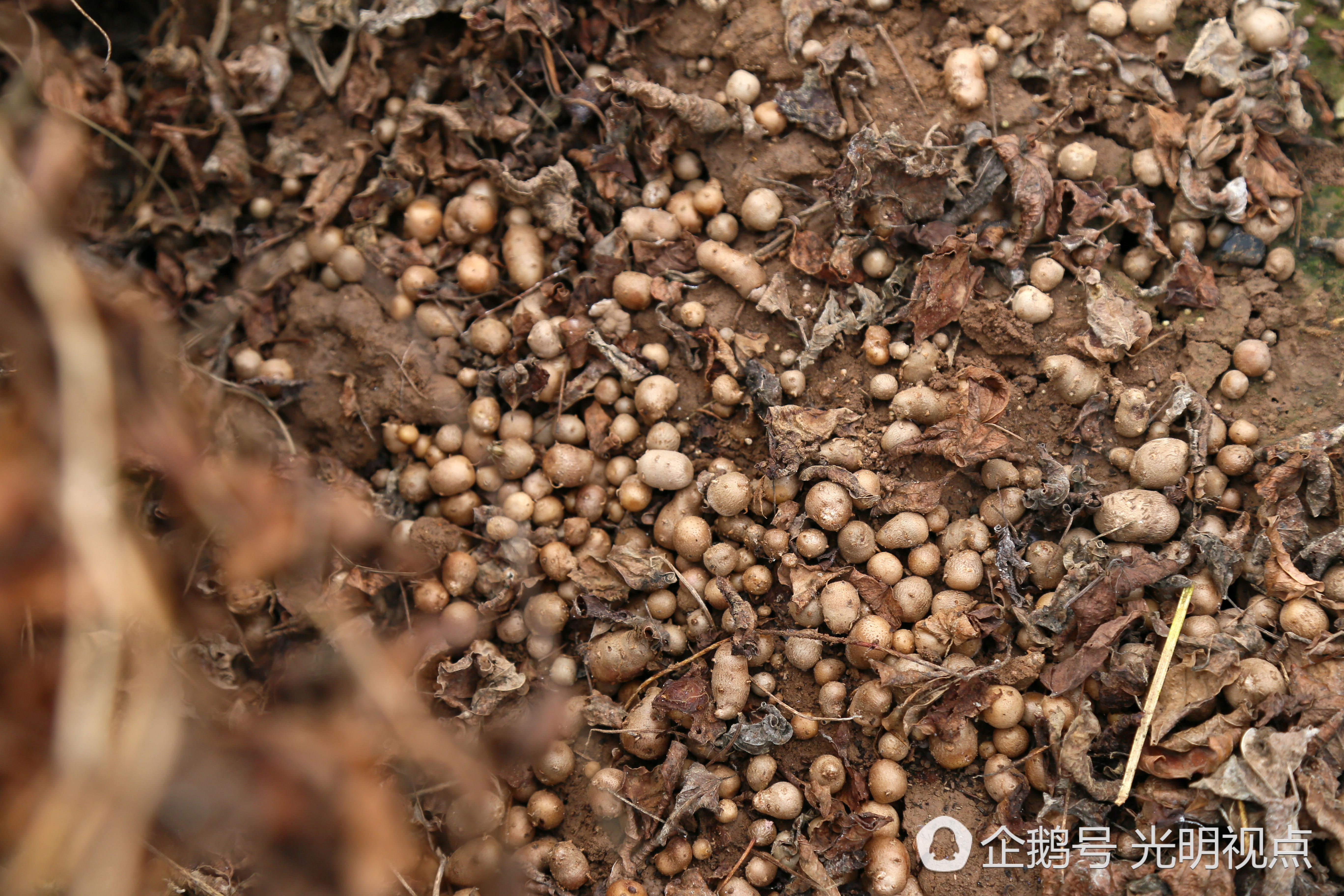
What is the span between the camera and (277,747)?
1.83 m

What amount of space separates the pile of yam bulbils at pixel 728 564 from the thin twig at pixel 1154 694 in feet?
0.23

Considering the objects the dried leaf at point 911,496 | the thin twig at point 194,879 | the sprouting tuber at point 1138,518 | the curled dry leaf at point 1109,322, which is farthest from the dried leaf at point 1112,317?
the thin twig at point 194,879

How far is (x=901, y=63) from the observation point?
12.1ft

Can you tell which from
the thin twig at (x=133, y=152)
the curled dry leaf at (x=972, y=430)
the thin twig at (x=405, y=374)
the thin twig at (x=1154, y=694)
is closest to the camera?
the thin twig at (x=1154, y=694)

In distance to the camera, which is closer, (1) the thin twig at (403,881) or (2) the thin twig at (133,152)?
(1) the thin twig at (403,881)

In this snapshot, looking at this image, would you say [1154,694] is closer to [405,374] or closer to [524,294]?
[524,294]

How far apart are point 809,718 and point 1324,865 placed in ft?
5.35

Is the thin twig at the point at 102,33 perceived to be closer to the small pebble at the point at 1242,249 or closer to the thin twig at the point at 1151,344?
the thin twig at the point at 1151,344

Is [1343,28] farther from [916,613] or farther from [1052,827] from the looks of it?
[1052,827]

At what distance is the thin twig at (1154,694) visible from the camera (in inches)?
113

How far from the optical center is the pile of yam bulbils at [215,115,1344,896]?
305 centimetres

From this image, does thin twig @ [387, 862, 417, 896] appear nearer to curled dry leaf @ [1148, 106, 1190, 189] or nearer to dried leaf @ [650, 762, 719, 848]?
dried leaf @ [650, 762, 719, 848]

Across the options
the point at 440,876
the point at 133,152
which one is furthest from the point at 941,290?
the point at 133,152

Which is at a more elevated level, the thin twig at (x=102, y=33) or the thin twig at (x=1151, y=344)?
the thin twig at (x=102, y=33)
